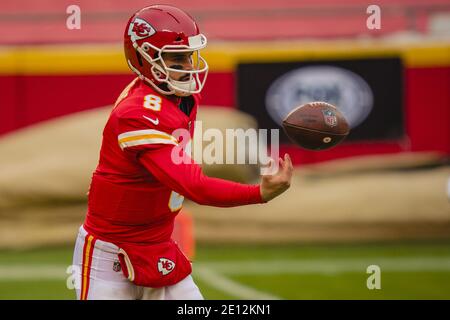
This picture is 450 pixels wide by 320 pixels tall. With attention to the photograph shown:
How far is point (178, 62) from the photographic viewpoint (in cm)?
367

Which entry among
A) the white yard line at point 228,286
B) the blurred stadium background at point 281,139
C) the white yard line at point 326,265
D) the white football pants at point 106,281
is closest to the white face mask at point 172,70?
the white football pants at point 106,281

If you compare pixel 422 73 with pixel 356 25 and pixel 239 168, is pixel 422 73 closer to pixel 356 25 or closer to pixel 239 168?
pixel 356 25

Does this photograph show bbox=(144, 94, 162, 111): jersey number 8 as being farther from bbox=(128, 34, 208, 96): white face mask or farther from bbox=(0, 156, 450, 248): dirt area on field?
bbox=(0, 156, 450, 248): dirt area on field

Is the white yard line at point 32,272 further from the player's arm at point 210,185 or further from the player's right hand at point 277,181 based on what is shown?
the player's right hand at point 277,181

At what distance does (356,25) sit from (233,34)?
1.43 metres

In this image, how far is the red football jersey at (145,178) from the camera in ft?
11.1

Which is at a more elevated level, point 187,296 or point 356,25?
point 356,25

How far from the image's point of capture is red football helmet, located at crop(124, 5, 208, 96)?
3.62m

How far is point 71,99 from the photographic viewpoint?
9.93m

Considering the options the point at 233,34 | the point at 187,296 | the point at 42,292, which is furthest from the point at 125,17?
the point at 187,296

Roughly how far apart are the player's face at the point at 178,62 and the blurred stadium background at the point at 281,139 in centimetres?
216

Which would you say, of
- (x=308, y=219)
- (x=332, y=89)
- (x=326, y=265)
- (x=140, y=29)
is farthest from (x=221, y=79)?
(x=140, y=29)

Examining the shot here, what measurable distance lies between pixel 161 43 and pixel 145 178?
509 millimetres

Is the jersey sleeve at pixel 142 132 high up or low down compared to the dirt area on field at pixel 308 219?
down
